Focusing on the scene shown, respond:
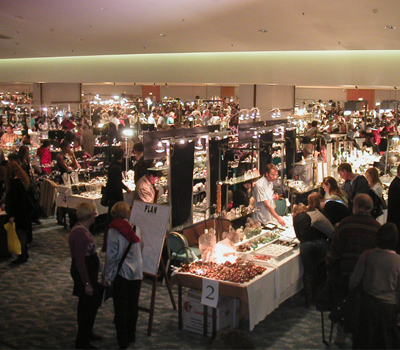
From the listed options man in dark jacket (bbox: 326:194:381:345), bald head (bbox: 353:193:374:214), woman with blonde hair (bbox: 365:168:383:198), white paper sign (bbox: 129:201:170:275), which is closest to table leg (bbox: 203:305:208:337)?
white paper sign (bbox: 129:201:170:275)

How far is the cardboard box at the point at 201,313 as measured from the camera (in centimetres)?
470

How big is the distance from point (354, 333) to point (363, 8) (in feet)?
15.8

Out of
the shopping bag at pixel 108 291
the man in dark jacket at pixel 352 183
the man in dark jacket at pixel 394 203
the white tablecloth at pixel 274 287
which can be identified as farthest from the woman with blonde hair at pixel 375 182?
the shopping bag at pixel 108 291

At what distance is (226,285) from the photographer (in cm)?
450

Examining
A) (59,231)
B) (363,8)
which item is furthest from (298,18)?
(59,231)

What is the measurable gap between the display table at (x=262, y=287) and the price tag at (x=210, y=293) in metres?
0.08

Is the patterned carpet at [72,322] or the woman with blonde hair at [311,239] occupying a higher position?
the woman with blonde hair at [311,239]

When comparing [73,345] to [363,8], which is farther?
[363,8]

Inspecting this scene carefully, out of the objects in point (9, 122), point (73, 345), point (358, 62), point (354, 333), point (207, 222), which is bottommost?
point (73, 345)

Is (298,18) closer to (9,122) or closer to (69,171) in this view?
(69,171)

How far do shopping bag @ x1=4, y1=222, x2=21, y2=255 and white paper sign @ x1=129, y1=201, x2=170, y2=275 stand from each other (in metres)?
2.57

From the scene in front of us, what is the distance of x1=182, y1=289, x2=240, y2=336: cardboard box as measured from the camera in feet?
15.4

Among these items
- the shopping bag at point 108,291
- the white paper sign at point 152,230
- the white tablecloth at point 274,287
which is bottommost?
the white tablecloth at point 274,287

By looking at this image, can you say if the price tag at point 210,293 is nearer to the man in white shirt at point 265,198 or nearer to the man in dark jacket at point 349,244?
the man in dark jacket at point 349,244
